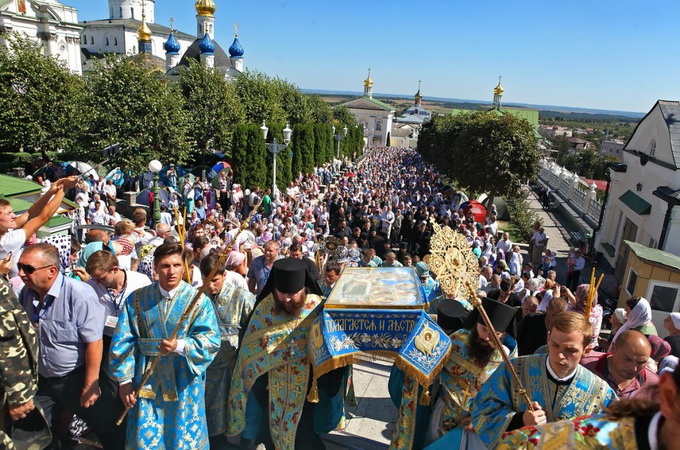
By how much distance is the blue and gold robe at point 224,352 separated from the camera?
3.99 meters

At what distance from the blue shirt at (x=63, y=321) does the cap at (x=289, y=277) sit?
1.35 meters

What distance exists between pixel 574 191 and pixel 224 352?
27.4m

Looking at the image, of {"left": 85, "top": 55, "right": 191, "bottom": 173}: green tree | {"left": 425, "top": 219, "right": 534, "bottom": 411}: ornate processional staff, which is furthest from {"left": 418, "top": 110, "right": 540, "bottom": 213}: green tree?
{"left": 425, "top": 219, "right": 534, "bottom": 411}: ornate processional staff

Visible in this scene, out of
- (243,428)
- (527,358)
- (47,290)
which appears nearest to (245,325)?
(243,428)

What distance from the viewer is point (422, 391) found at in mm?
3648

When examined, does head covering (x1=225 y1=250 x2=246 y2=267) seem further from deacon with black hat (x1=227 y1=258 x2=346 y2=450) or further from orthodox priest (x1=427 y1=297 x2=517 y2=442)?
orthodox priest (x1=427 y1=297 x2=517 y2=442)

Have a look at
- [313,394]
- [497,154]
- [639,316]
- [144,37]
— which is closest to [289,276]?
[313,394]

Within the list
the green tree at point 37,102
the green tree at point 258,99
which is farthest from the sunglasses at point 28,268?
the green tree at point 258,99

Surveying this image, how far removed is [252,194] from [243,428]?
14.3 metres

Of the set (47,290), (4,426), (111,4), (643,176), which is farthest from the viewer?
(111,4)

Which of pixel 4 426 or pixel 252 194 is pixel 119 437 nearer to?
pixel 4 426

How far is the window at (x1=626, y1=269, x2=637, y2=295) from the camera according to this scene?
9.33m

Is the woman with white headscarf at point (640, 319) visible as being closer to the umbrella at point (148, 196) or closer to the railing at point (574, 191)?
the umbrella at point (148, 196)

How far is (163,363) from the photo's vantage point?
3.51 m
